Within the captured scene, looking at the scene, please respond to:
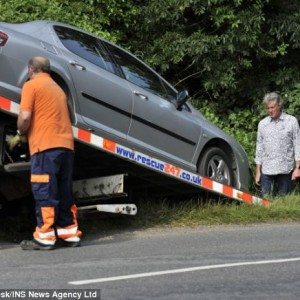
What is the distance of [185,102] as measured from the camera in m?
9.35

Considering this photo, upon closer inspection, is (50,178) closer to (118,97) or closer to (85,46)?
(118,97)

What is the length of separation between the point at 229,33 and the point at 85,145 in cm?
501

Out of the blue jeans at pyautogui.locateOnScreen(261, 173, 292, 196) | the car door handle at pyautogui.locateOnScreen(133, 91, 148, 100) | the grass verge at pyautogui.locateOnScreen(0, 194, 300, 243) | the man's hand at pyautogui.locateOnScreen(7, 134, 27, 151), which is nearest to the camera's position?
the man's hand at pyautogui.locateOnScreen(7, 134, 27, 151)

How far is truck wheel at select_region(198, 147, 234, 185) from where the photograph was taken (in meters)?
9.54

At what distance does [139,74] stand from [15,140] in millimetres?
2157

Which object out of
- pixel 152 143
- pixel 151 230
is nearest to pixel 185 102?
pixel 152 143

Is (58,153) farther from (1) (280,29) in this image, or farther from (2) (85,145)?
(1) (280,29)

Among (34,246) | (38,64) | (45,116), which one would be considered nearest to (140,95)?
(45,116)

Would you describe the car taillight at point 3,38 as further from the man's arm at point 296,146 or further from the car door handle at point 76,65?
the man's arm at point 296,146

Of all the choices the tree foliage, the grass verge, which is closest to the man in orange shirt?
the grass verge

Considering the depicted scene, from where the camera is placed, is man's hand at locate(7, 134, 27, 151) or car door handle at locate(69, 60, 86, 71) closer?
man's hand at locate(7, 134, 27, 151)

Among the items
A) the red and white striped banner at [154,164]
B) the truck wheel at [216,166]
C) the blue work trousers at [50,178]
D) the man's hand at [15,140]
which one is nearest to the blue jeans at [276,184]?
the red and white striped banner at [154,164]

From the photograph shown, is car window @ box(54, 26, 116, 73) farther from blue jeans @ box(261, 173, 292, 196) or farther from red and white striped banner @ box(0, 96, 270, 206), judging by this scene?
blue jeans @ box(261, 173, 292, 196)

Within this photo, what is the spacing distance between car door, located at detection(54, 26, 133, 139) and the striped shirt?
275 cm
